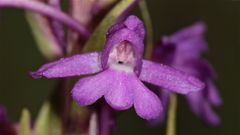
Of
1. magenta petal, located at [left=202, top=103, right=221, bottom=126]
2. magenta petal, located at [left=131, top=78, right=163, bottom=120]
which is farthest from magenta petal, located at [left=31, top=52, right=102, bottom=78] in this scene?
magenta petal, located at [left=202, top=103, right=221, bottom=126]

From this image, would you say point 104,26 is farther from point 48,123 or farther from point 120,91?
point 48,123

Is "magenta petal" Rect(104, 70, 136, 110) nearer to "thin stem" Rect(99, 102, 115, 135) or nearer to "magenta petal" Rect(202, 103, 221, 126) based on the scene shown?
"thin stem" Rect(99, 102, 115, 135)

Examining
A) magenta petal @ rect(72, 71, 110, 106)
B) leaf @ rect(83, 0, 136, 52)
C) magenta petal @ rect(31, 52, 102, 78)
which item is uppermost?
leaf @ rect(83, 0, 136, 52)

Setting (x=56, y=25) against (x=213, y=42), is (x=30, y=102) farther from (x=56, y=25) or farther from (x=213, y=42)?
(x=56, y=25)

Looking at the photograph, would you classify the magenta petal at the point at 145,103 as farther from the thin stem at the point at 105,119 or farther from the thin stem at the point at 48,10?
the thin stem at the point at 48,10

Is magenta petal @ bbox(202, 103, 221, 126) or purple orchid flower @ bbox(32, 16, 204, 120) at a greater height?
purple orchid flower @ bbox(32, 16, 204, 120)

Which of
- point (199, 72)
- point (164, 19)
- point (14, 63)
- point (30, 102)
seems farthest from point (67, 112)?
point (164, 19)
